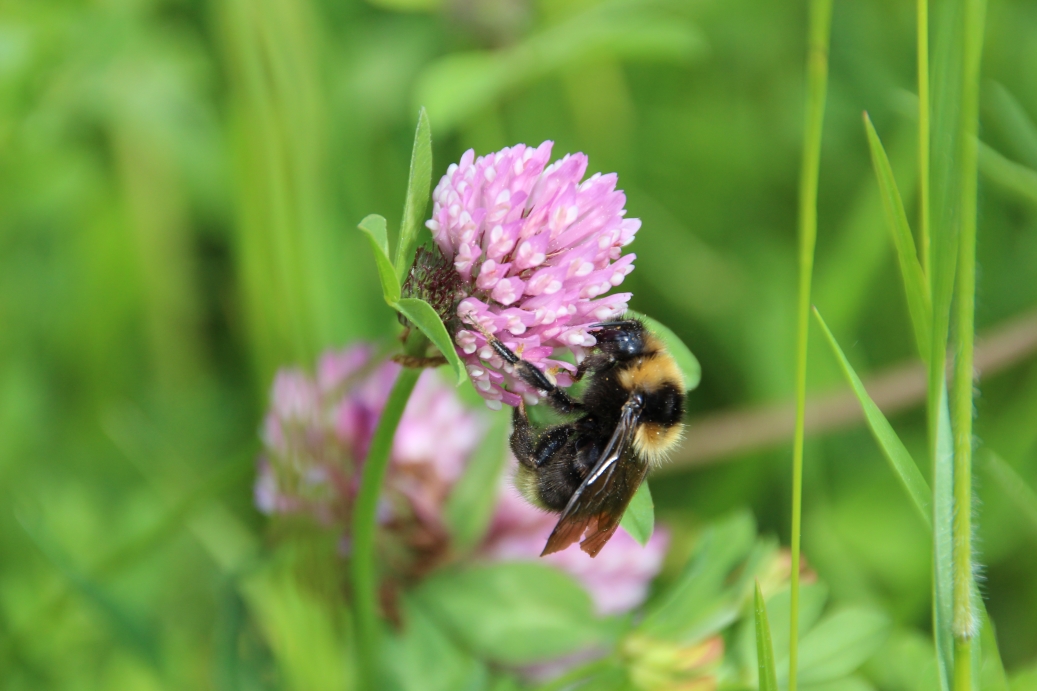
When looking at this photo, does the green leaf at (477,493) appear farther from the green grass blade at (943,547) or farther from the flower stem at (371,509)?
the green grass blade at (943,547)

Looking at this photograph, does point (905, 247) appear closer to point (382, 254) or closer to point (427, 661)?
point (382, 254)

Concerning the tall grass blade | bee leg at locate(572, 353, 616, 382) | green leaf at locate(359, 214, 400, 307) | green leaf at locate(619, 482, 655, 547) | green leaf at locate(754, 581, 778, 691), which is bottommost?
green leaf at locate(754, 581, 778, 691)

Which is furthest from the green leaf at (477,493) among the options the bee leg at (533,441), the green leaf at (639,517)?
the green leaf at (639,517)

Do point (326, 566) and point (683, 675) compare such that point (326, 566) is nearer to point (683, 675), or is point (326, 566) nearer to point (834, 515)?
point (683, 675)

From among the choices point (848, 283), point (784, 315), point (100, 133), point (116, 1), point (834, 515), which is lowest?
point (834, 515)

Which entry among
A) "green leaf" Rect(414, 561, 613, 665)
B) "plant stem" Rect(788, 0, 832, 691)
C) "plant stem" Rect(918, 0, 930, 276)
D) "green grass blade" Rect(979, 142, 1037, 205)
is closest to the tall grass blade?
"plant stem" Rect(918, 0, 930, 276)

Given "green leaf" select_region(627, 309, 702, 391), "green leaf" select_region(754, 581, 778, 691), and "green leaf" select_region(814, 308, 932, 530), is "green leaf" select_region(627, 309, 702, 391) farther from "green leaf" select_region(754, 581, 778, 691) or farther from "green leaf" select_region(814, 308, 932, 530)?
"green leaf" select_region(754, 581, 778, 691)

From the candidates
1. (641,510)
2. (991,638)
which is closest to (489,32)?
(641,510)

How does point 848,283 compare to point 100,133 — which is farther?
point 100,133
